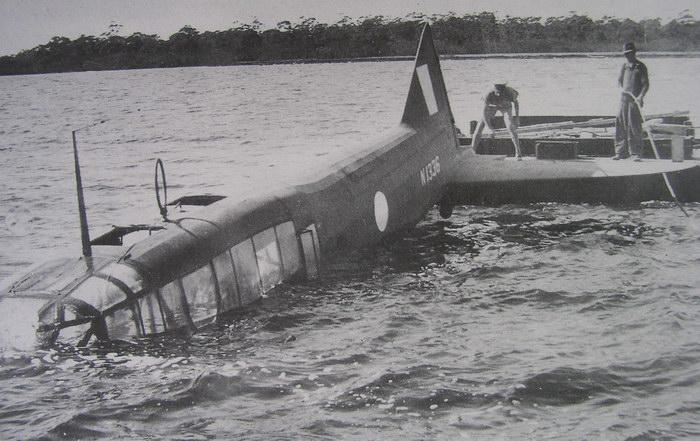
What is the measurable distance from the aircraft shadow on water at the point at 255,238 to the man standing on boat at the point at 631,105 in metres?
0.97

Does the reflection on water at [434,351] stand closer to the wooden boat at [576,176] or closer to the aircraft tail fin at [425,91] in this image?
the wooden boat at [576,176]

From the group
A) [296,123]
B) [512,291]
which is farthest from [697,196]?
[296,123]

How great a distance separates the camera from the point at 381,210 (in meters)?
15.0

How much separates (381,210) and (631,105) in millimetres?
7467

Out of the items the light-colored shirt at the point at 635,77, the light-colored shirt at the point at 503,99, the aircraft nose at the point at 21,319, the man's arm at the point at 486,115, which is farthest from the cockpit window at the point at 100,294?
the light-colored shirt at the point at 635,77

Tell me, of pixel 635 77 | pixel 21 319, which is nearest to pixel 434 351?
pixel 21 319

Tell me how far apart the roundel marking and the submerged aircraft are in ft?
0.07

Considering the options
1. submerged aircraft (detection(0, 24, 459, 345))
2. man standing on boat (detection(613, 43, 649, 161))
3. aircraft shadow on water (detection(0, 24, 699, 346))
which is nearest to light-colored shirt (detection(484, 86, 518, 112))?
aircraft shadow on water (detection(0, 24, 699, 346))

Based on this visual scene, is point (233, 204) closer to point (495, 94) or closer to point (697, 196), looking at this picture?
point (495, 94)

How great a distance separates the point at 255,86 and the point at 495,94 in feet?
256

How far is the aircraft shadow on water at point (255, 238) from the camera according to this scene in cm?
935

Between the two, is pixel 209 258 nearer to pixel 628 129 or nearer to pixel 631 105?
pixel 631 105

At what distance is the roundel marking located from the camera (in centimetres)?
1479

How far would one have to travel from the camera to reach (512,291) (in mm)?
12891
